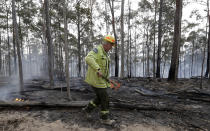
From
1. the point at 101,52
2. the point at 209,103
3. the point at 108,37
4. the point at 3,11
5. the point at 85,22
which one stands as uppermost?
the point at 3,11

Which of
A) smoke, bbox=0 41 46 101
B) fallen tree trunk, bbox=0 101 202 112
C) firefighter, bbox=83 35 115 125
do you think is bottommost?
smoke, bbox=0 41 46 101

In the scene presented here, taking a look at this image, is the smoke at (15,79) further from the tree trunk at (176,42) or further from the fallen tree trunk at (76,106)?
the tree trunk at (176,42)

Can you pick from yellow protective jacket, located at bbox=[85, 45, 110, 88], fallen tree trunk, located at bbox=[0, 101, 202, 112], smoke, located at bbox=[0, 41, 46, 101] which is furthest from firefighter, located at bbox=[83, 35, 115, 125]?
smoke, located at bbox=[0, 41, 46, 101]

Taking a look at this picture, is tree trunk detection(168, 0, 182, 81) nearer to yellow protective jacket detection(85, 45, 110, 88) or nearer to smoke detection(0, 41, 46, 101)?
yellow protective jacket detection(85, 45, 110, 88)

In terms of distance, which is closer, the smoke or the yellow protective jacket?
the yellow protective jacket

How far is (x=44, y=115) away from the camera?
3016 mm

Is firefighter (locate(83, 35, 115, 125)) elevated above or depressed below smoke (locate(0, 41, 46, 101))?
above

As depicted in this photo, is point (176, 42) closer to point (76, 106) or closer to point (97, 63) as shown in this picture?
point (97, 63)

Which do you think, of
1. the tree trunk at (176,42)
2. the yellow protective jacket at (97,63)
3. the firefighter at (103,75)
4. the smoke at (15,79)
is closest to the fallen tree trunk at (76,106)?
the firefighter at (103,75)

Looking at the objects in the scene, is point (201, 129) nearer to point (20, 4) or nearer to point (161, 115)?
point (161, 115)

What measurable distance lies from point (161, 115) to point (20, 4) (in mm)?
16063

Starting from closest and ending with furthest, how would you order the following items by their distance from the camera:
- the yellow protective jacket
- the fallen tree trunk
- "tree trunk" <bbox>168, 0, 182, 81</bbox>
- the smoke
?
the yellow protective jacket
the fallen tree trunk
the smoke
"tree trunk" <bbox>168, 0, 182, 81</bbox>

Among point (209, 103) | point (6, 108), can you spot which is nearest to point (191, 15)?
point (209, 103)

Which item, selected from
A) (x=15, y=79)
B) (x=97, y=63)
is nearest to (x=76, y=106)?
(x=97, y=63)
